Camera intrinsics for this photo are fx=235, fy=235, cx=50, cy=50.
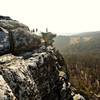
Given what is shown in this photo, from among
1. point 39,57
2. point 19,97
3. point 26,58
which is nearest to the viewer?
point 19,97

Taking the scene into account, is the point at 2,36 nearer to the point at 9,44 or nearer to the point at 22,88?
the point at 9,44

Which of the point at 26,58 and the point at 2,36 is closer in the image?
the point at 2,36

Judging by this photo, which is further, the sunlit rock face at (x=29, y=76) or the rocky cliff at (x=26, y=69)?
the rocky cliff at (x=26, y=69)

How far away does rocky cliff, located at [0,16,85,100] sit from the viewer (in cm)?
2682

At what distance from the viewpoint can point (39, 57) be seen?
38.1m

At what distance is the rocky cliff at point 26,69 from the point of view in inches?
1056

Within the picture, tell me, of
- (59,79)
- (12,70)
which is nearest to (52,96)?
(59,79)

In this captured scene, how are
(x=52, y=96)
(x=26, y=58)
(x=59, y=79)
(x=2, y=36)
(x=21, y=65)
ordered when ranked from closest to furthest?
(x=21, y=65)
(x=2, y=36)
(x=26, y=58)
(x=52, y=96)
(x=59, y=79)

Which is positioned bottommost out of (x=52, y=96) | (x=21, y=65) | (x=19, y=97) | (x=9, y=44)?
(x=52, y=96)

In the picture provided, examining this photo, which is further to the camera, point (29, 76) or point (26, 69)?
point (26, 69)

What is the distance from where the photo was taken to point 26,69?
31.7 metres

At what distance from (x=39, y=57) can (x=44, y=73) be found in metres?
2.82

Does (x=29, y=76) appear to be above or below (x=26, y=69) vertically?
below

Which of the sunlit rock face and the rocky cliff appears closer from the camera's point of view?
the sunlit rock face
